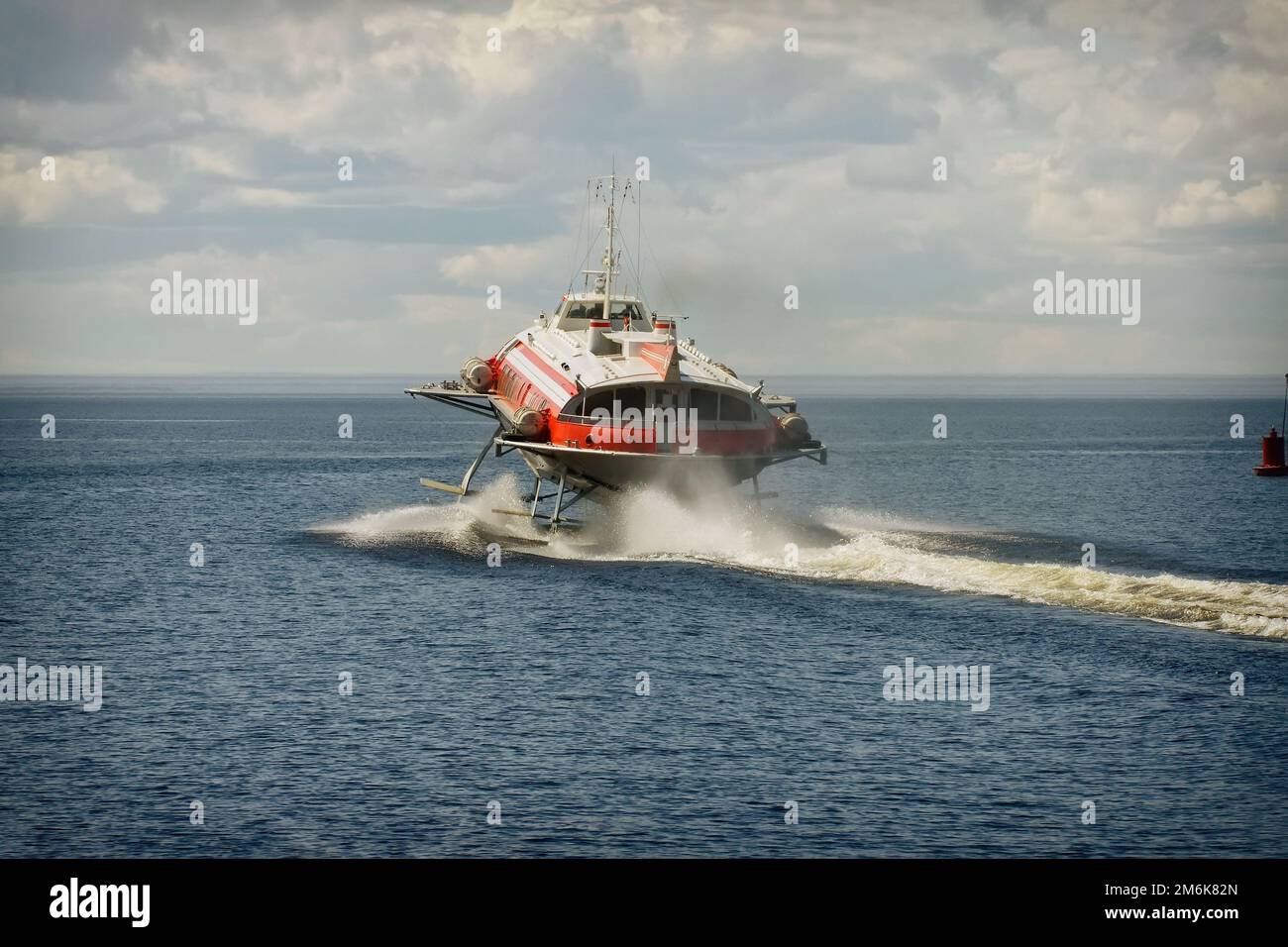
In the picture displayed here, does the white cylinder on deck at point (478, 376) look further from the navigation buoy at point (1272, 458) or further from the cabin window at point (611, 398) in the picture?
the navigation buoy at point (1272, 458)

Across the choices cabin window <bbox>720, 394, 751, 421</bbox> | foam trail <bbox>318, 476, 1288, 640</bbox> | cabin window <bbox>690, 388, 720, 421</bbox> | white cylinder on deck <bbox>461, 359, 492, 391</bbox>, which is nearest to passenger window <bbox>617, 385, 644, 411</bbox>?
cabin window <bbox>690, 388, 720, 421</bbox>

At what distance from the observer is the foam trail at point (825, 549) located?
44531 mm

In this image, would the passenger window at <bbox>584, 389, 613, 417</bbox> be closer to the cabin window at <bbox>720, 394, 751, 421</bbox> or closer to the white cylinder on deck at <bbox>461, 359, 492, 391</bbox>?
the cabin window at <bbox>720, 394, 751, 421</bbox>

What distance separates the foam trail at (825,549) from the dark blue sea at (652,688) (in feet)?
0.61

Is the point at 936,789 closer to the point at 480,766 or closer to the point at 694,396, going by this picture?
the point at 480,766

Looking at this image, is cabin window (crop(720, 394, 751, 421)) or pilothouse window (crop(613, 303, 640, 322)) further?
pilothouse window (crop(613, 303, 640, 322))

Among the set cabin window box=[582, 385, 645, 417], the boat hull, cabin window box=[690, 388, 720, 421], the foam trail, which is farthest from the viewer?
cabin window box=[690, 388, 720, 421]

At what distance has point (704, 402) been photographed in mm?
60781

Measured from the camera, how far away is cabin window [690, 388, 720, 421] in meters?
60.5

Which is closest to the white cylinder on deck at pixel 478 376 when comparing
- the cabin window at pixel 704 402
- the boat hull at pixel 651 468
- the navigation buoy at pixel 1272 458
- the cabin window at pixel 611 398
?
the boat hull at pixel 651 468

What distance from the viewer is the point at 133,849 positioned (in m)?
28.0

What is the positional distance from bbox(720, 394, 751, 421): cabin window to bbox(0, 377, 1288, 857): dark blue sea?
4.13m
